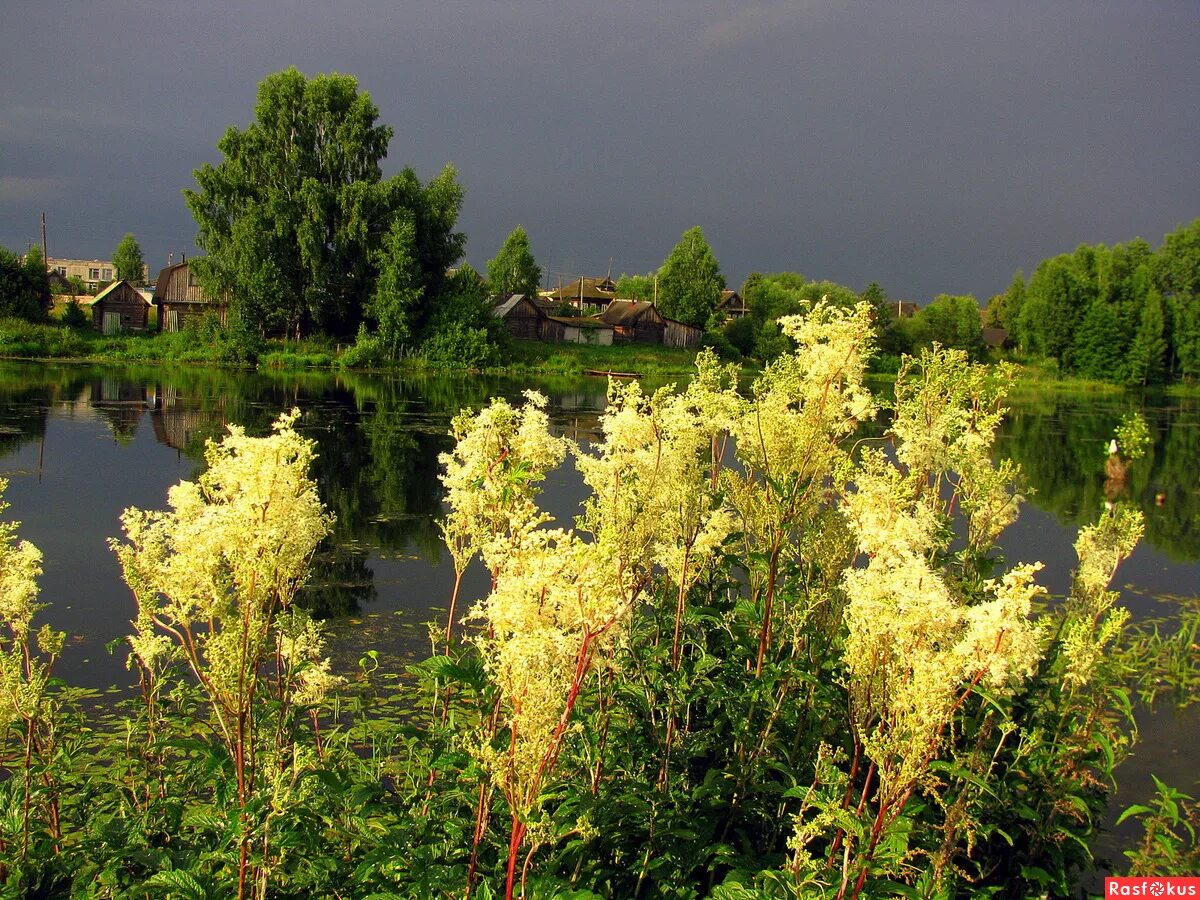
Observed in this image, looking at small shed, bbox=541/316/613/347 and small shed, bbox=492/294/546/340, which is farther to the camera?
small shed, bbox=541/316/613/347

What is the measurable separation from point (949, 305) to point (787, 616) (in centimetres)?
9538

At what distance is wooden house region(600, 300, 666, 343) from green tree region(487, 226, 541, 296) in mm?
11932

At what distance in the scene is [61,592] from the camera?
9477 millimetres

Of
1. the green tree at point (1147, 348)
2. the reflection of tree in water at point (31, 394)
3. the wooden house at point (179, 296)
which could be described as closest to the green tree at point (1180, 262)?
the green tree at point (1147, 348)

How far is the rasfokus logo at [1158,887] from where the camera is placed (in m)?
4.45

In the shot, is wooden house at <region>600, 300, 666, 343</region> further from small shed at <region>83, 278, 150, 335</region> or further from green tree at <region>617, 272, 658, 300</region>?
small shed at <region>83, 278, 150, 335</region>

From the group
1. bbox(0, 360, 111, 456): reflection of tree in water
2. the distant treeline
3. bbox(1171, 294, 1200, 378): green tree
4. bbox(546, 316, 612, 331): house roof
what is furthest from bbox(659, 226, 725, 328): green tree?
bbox(0, 360, 111, 456): reflection of tree in water

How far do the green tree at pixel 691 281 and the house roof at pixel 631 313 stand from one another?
3.83 metres

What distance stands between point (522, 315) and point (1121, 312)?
172ft

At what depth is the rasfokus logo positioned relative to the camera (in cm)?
445

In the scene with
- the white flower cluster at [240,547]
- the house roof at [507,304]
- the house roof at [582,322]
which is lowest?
the white flower cluster at [240,547]

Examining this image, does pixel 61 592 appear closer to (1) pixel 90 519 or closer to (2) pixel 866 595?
(1) pixel 90 519

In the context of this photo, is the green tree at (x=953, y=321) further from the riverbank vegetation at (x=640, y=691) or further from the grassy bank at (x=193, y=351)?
the riverbank vegetation at (x=640, y=691)

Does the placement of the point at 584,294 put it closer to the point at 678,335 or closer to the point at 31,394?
the point at 678,335
